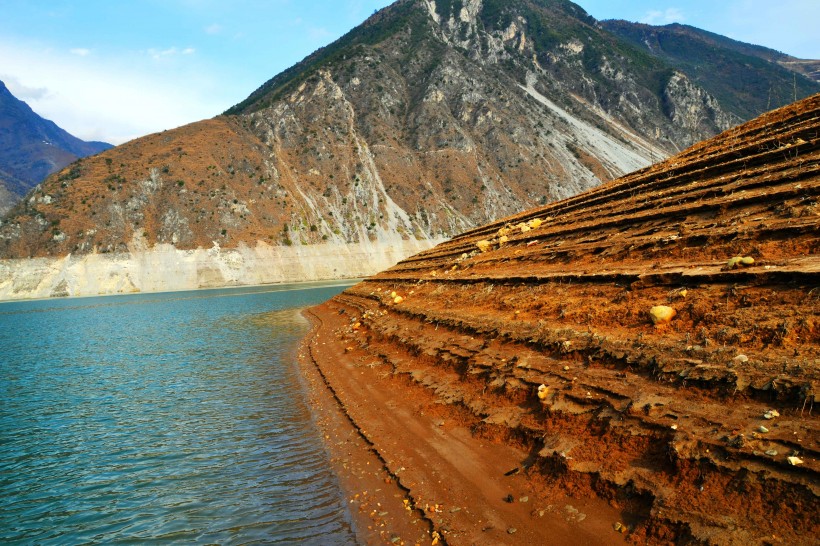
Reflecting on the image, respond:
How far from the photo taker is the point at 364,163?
13525 centimetres

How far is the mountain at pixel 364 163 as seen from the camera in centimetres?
9944

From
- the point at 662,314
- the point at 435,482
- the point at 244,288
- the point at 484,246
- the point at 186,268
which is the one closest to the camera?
the point at 435,482

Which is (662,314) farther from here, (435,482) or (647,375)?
(435,482)

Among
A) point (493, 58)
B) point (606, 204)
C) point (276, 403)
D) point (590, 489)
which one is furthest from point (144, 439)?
point (493, 58)

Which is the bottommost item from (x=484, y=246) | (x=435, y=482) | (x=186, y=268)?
(x=435, y=482)

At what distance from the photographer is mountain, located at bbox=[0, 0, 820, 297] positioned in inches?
3915

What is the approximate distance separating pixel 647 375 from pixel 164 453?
11672 mm

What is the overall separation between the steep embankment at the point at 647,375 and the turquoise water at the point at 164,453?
6.83 ft

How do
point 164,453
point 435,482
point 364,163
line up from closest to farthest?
point 435,482
point 164,453
point 364,163

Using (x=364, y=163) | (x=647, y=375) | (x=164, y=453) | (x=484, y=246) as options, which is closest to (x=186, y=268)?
(x=364, y=163)

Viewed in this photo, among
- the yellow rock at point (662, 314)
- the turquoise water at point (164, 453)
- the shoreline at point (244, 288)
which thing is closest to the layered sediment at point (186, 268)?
the shoreline at point (244, 288)

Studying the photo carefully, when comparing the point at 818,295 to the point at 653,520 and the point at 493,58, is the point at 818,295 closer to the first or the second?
the point at 653,520

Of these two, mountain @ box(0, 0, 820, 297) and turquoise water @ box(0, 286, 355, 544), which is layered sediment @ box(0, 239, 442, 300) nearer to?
mountain @ box(0, 0, 820, 297)

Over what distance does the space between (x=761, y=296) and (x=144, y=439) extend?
15532 mm
